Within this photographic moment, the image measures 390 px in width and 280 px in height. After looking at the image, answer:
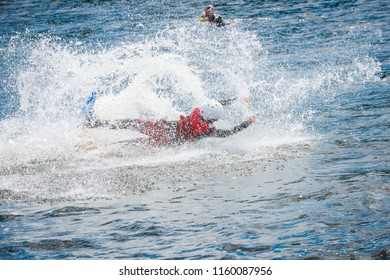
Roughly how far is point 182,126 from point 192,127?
196mm

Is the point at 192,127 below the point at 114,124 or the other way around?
below

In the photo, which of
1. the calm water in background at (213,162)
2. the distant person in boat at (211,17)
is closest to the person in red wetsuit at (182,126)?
the calm water in background at (213,162)

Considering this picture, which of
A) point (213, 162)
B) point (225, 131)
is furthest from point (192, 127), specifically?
point (213, 162)

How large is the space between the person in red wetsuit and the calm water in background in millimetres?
269

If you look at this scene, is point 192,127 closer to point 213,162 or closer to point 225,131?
point 225,131

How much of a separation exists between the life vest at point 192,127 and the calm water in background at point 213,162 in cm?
33

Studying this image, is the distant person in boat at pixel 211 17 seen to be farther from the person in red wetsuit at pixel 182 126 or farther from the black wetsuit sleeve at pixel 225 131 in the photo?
the black wetsuit sleeve at pixel 225 131

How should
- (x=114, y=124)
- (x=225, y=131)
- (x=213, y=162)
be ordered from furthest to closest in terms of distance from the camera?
(x=114, y=124), (x=225, y=131), (x=213, y=162)

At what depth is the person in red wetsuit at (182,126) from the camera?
34.9ft

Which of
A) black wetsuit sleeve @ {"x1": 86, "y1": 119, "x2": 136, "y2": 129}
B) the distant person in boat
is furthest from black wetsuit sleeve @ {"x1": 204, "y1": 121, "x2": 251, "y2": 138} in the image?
the distant person in boat

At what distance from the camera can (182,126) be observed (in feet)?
35.2

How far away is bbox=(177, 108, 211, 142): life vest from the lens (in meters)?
10.6
